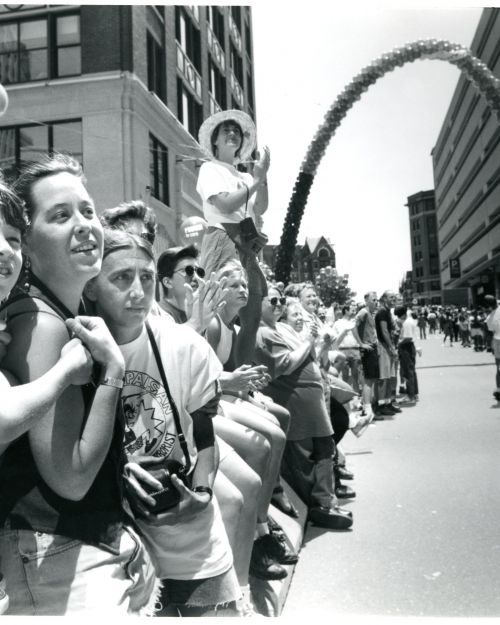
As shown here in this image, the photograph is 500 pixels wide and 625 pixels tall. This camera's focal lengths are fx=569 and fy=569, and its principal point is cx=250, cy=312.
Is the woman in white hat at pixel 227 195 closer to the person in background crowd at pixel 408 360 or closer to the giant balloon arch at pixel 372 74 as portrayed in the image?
the giant balloon arch at pixel 372 74

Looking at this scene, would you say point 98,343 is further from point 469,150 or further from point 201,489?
point 469,150

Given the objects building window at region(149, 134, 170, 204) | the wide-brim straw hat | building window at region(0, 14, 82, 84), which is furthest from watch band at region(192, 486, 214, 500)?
building window at region(0, 14, 82, 84)

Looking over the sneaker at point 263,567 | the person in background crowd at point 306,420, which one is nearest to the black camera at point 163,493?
the sneaker at point 263,567

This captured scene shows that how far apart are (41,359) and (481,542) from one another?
2.82 m

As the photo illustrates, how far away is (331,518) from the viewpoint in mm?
3727

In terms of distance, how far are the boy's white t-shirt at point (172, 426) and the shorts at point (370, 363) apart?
6965 millimetres

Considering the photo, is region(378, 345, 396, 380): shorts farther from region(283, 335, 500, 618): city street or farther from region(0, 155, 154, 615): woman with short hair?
region(0, 155, 154, 615): woman with short hair

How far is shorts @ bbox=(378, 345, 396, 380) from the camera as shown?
8505mm

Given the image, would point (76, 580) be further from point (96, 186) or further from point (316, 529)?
point (96, 186)

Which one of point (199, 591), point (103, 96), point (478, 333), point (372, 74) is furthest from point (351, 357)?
point (478, 333)

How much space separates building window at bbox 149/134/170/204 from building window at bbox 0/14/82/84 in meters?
1.84

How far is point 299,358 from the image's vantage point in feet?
12.5

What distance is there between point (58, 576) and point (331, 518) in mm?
2810

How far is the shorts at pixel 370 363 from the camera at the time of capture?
8.36m
